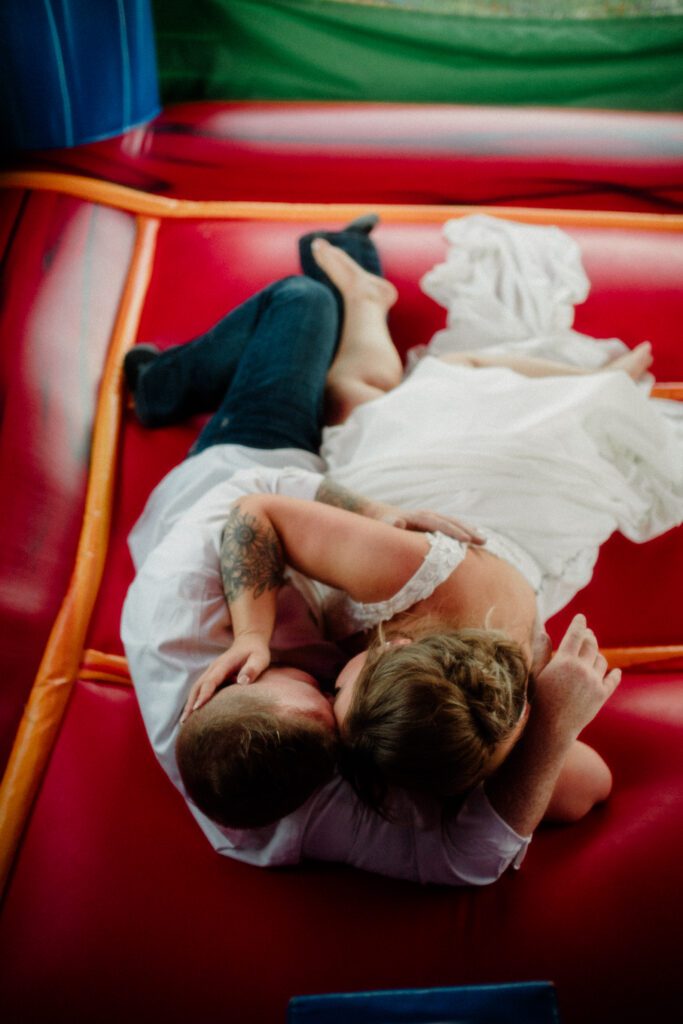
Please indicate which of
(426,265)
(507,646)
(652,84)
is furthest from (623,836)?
(652,84)

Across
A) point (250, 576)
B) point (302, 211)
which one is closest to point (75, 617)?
point (250, 576)

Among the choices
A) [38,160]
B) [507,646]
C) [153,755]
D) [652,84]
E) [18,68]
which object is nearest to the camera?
[507,646]

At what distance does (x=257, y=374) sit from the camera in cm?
147

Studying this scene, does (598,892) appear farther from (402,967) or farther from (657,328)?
(657,328)

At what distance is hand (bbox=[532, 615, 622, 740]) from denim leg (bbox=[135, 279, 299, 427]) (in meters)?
0.83

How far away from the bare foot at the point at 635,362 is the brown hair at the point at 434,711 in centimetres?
82

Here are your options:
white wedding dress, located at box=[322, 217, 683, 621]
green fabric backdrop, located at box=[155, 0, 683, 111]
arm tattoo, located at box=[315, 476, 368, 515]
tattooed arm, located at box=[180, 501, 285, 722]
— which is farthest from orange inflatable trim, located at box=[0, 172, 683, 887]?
green fabric backdrop, located at box=[155, 0, 683, 111]

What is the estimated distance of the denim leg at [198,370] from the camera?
1.53 metres

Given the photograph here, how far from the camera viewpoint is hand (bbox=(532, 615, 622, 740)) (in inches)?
40.1

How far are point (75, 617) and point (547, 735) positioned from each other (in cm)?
81

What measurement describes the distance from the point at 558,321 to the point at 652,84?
1.11m

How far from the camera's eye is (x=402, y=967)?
964 mm

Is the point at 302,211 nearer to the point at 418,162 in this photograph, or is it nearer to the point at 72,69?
the point at 418,162

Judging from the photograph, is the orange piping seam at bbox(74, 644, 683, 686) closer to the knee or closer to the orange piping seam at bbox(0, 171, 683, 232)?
the knee
